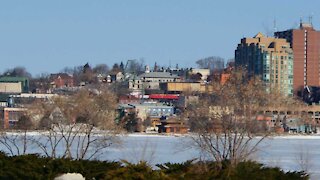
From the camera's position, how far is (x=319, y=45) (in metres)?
149

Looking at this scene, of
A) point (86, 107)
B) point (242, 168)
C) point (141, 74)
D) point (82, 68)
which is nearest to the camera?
point (242, 168)

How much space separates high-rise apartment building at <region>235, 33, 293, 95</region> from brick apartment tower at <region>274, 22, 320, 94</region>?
7.92 ft

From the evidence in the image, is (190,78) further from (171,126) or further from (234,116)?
(234,116)

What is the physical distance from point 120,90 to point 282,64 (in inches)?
1015

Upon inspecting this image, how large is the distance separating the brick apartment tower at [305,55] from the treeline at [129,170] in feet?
428

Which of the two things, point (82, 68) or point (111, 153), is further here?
point (82, 68)

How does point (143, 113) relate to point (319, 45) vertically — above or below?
below

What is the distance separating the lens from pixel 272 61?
140625mm

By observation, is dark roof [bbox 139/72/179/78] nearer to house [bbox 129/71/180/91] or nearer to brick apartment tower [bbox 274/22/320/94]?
house [bbox 129/71/180/91]

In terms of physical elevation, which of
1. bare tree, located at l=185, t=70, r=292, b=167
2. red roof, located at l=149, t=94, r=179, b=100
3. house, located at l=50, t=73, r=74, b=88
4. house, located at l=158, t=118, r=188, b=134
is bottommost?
house, located at l=158, t=118, r=188, b=134

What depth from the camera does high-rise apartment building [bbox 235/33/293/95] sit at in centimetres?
13788

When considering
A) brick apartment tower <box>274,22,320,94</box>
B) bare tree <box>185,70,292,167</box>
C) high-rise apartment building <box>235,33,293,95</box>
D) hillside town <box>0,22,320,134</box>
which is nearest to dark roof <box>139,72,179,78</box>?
hillside town <box>0,22,320,134</box>

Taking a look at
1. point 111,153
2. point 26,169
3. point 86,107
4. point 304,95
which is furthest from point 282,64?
point 26,169

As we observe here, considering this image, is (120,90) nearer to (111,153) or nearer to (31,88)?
(31,88)
